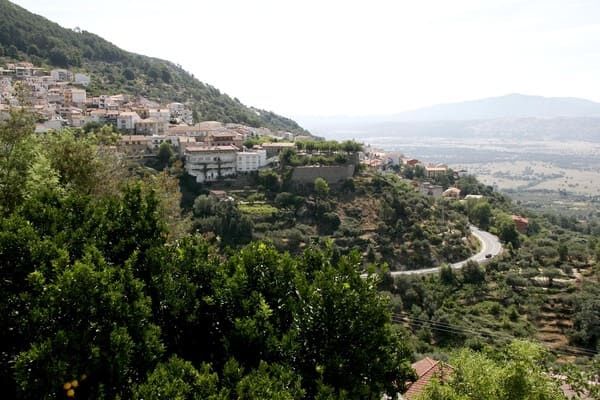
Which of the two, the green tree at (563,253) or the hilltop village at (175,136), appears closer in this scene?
the green tree at (563,253)

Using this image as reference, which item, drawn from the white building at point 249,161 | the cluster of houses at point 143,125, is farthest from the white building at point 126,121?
the white building at point 249,161

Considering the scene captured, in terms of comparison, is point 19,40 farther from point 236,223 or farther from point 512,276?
point 512,276

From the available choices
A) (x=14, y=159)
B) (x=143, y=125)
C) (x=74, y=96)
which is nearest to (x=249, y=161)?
(x=143, y=125)

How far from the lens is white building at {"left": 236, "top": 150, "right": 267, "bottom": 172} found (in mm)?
47312

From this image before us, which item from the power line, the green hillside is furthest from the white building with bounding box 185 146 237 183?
the green hillside

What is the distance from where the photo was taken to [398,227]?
41281mm

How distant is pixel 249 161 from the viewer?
47.6 meters

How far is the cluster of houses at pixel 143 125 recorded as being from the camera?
45750 millimetres

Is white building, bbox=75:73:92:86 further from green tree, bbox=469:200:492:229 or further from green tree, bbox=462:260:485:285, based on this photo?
green tree, bbox=462:260:485:285

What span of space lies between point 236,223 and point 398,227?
45.4ft

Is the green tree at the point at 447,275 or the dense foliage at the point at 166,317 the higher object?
the dense foliage at the point at 166,317

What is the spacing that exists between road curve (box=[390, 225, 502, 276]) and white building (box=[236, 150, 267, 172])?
707 inches

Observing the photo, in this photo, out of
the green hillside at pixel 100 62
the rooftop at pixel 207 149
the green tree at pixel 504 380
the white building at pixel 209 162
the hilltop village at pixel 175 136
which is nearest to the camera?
the green tree at pixel 504 380

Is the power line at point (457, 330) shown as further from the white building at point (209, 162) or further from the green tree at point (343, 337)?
the white building at point (209, 162)
